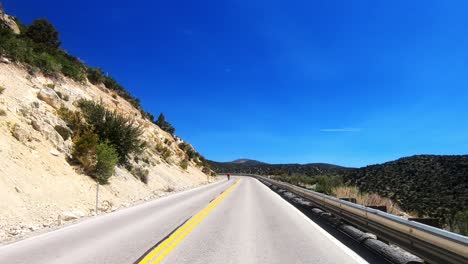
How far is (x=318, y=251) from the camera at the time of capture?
923 centimetres

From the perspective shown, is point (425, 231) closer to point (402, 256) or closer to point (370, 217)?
point (402, 256)

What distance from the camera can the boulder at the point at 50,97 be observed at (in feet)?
91.1

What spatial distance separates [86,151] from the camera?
23.9 meters

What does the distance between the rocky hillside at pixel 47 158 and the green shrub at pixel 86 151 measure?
0.23ft

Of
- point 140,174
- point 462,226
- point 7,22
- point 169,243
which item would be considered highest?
point 7,22

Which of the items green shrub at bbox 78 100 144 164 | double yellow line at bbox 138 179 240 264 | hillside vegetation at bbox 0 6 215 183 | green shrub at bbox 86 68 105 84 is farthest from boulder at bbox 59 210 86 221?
green shrub at bbox 86 68 105 84

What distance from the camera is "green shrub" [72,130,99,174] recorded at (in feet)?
76.2

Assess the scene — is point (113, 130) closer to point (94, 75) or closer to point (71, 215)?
point (71, 215)

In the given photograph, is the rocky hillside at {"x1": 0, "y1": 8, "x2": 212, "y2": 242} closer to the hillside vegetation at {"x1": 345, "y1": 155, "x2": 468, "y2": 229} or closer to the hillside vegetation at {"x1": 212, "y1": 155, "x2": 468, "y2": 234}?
the hillside vegetation at {"x1": 212, "y1": 155, "x2": 468, "y2": 234}

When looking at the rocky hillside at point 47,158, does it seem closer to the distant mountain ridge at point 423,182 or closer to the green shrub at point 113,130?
the green shrub at point 113,130

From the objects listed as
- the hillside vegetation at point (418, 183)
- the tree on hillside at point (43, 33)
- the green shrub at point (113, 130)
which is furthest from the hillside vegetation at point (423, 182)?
the tree on hillside at point (43, 33)

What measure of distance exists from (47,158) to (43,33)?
26.6 meters

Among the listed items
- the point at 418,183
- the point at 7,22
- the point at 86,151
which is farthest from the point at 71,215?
the point at 7,22

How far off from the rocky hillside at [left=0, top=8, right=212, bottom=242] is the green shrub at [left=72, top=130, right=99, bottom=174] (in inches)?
2.8
